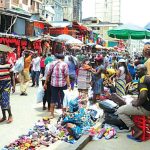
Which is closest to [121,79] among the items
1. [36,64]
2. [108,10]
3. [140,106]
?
[140,106]

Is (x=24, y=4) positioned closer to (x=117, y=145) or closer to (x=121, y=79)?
(x=121, y=79)

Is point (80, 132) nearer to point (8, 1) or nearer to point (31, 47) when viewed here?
point (31, 47)

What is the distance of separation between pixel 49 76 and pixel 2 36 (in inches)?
441

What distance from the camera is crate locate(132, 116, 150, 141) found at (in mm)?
6906

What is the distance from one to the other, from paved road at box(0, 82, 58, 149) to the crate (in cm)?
234

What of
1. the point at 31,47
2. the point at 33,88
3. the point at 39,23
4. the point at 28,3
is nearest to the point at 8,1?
the point at 28,3

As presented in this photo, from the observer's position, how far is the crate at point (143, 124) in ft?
22.7

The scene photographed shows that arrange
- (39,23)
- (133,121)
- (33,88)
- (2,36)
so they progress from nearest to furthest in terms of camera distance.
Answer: (133,121)
(33,88)
(2,36)
(39,23)

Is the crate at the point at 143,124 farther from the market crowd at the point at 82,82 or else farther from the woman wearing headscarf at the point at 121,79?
the woman wearing headscarf at the point at 121,79

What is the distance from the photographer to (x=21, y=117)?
29.9ft

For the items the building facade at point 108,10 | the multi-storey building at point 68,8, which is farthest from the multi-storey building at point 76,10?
the building facade at point 108,10

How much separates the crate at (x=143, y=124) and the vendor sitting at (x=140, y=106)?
0.07m

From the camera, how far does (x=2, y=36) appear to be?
19.4 m

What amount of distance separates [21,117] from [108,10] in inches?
4828
